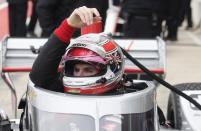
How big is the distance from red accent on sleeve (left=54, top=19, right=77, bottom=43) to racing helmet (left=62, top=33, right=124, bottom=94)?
0.25 ft

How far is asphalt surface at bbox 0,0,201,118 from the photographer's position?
19.1 ft

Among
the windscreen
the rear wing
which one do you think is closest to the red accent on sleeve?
the windscreen

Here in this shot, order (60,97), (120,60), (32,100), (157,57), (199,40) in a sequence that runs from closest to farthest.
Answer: (60,97)
(32,100)
(120,60)
(157,57)
(199,40)

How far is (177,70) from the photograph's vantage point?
735 cm

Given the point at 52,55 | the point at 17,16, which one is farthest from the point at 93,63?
the point at 17,16

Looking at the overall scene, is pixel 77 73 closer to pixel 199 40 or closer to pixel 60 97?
pixel 60 97

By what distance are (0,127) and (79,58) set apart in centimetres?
66

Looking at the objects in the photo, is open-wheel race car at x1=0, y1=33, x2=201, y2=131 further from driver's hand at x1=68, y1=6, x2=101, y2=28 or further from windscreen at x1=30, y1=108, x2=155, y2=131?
driver's hand at x1=68, y1=6, x2=101, y2=28

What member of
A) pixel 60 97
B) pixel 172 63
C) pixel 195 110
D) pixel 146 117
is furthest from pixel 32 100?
pixel 172 63

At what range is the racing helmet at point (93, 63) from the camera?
9.84 feet

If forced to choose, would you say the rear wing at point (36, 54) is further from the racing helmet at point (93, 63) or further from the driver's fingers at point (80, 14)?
the driver's fingers at point (80, 14)

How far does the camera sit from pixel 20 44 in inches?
170

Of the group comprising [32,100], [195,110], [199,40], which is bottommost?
[199,40]

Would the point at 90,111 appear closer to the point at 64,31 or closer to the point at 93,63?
the point at 93,63
